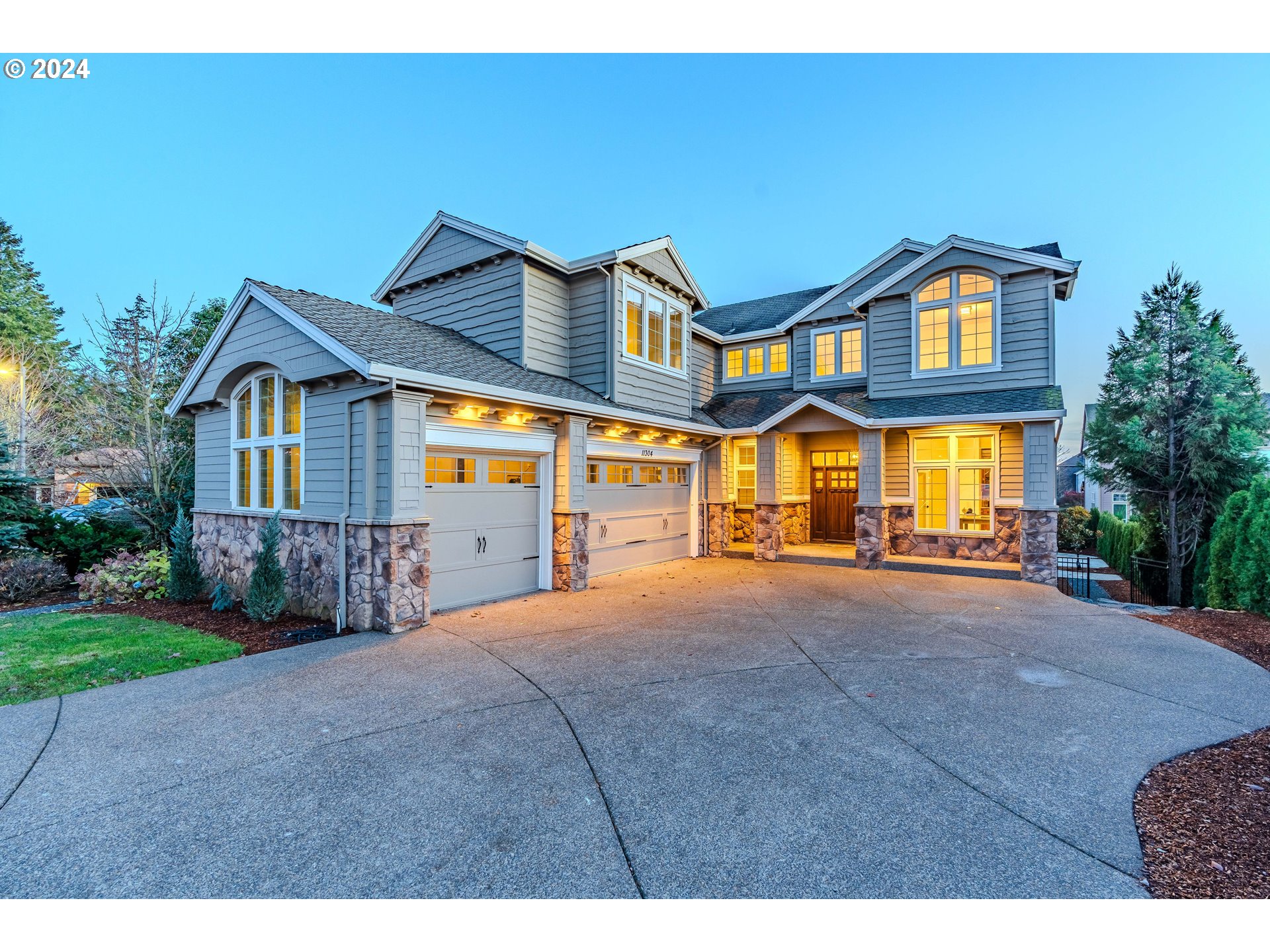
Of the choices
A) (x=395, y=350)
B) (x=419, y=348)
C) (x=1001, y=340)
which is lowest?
(x=395, y=350)

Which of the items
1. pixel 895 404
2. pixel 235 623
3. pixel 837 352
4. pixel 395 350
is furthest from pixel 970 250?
pixel 235 623

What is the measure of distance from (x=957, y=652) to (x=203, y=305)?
61.2ft

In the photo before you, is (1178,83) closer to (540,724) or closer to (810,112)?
(810,112)

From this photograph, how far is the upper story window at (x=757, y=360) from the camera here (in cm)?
1463

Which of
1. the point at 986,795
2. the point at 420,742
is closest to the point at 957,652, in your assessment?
the point at 986,795

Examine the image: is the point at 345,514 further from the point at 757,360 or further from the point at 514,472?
the point at 757,360

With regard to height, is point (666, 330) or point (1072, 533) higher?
point (666, 330)

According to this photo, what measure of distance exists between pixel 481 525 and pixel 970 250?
1100 centimetres

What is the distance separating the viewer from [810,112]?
1486 cm

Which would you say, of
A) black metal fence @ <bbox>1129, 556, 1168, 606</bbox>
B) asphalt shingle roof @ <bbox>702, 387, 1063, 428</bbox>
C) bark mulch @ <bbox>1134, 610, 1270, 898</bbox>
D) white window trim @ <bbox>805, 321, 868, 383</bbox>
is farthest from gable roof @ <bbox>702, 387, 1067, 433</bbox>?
bark mulch @ <bbox>1134, 610, 1270, 898</bbox>

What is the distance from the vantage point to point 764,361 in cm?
1486

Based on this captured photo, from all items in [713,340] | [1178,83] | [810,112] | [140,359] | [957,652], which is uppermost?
[810,112]

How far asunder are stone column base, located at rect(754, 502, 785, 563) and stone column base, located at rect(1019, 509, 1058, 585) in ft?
15.0

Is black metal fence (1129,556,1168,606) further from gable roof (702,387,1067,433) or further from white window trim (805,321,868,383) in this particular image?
white window trim (805,321,868,383)
